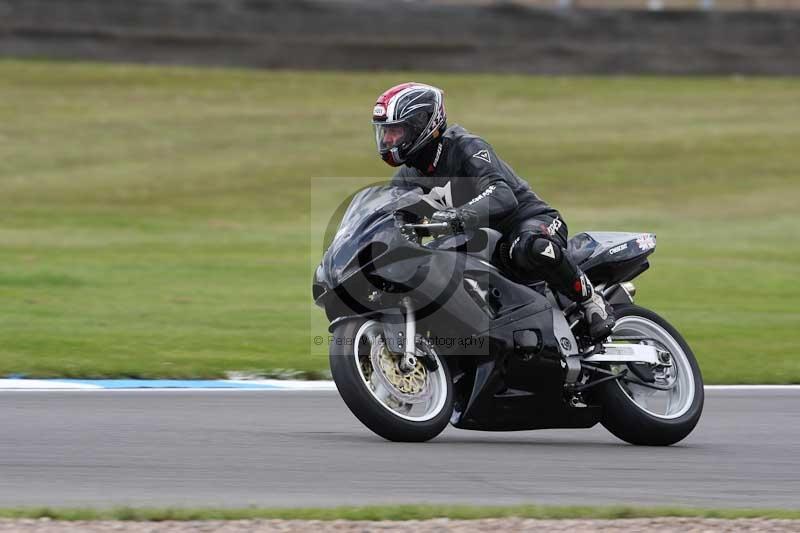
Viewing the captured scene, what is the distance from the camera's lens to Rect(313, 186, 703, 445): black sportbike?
21.8 ft

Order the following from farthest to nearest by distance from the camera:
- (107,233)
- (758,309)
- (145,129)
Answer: (145,129) < (107,233) < (758,309)

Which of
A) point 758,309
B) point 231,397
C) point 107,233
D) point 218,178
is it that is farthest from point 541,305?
point 218,178

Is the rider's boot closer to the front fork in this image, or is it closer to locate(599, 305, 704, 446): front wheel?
locate(599, 305, 704, 446): front wheel

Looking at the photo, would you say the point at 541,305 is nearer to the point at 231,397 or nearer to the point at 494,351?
the point at 494,351

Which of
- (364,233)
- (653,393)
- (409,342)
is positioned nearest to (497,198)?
(364,233)

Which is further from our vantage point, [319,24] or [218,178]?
[319,24]

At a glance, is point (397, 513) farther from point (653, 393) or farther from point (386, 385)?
point (653, 393)

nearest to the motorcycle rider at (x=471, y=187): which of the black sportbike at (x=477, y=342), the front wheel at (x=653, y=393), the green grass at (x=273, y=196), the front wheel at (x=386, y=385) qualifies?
the black sportbike at (x=477, y=342)

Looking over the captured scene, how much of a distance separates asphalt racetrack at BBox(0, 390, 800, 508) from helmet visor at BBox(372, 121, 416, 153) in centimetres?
144

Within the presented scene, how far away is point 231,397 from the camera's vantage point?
8.51 metres

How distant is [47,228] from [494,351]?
41.7 ft

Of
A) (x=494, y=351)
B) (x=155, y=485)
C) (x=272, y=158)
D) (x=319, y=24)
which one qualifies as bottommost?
(x=155, y=485)

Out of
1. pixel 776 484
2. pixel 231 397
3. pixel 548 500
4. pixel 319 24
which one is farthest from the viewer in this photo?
pixel 319 24

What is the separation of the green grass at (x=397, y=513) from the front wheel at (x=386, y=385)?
117cm
